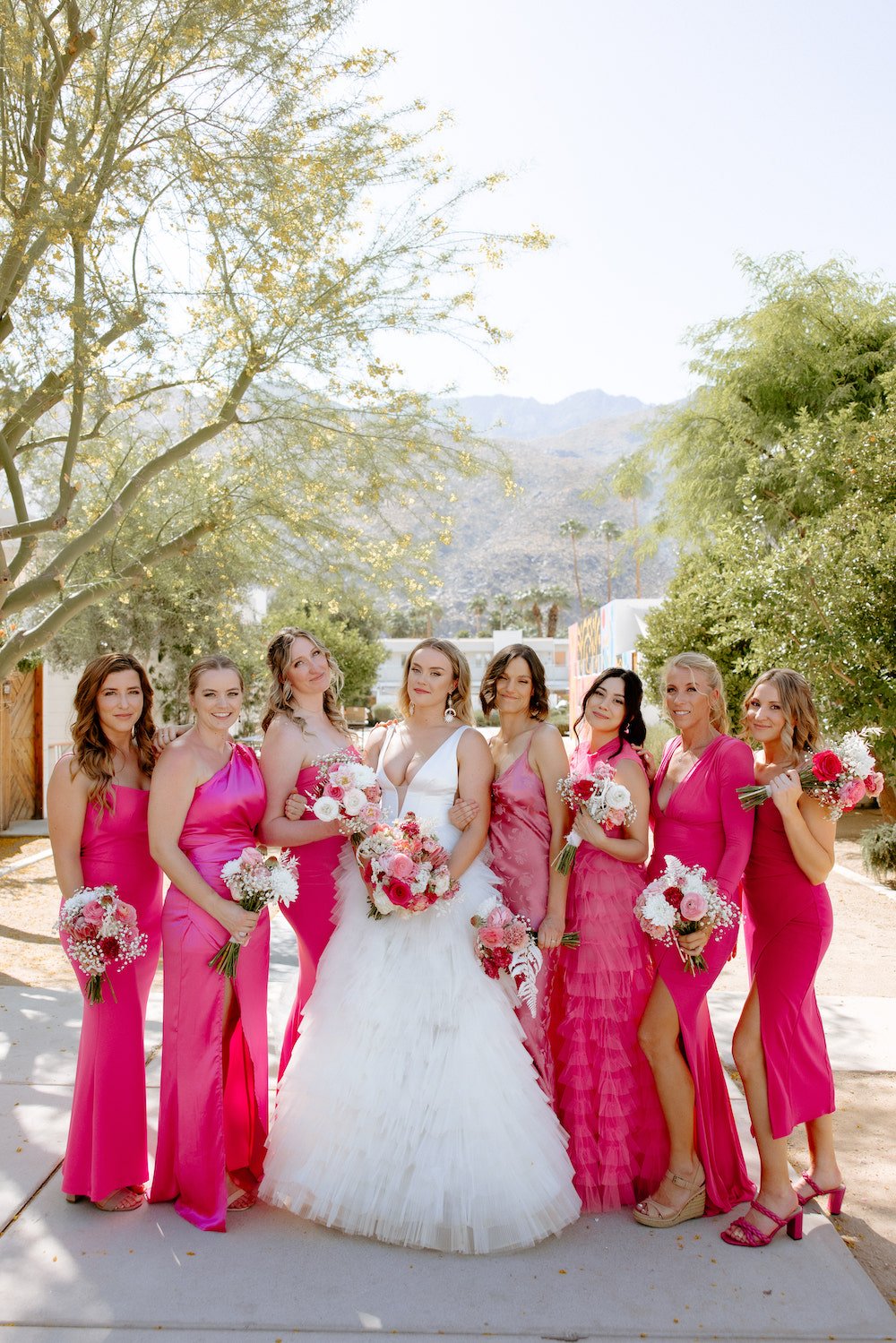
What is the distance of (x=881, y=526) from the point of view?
10758 millimetres

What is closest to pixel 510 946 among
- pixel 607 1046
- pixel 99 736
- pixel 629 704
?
pixel 607 1046

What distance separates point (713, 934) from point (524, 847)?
0.82 metres

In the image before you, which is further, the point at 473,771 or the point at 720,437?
the point at 720,437

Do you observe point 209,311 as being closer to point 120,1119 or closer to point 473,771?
point 473,771

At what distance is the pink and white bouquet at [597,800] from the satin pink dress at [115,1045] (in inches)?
67.7

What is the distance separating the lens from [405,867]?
3.59 meters

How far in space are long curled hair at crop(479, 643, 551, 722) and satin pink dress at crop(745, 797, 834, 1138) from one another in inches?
39.8

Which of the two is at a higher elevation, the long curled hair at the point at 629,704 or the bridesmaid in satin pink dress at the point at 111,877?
the long curled hair at the point at 629,704

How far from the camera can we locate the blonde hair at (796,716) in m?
3.90

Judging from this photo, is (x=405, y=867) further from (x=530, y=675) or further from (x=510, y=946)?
(x=530, y=675)

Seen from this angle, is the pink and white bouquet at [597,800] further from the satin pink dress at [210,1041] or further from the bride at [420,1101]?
the satin pink dress at [210,1041]

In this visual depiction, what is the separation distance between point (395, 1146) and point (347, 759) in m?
1.46

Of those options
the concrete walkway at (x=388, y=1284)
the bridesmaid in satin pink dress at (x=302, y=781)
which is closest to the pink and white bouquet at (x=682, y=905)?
the concrete walkway at (x=388, y=1284)

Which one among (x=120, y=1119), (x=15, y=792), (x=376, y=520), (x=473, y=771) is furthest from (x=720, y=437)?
(x=120, y=1119)
